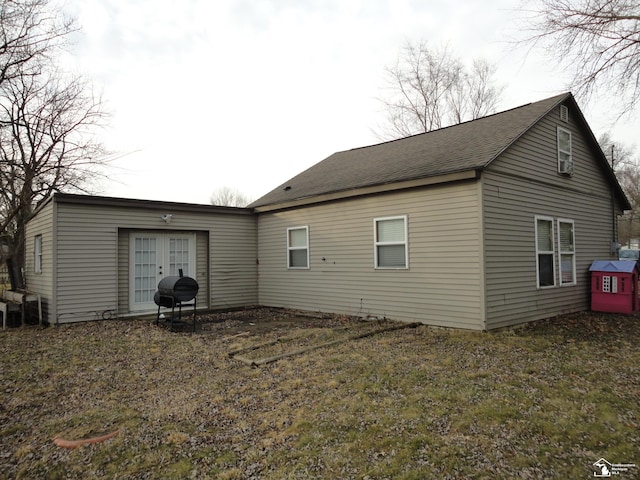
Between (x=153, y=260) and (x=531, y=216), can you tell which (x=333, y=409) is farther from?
(x=153, y=260)

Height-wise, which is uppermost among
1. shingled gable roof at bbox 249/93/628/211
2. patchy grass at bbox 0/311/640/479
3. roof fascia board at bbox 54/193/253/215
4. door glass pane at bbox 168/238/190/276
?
shingled gable roof at bbox 249/93/628/211

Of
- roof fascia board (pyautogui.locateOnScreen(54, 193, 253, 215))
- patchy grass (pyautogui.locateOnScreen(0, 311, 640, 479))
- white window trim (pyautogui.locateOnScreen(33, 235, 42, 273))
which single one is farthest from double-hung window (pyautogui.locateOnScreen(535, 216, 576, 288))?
white window trim (pyautogui.locateOnScreen(33, 235, 42, 273))

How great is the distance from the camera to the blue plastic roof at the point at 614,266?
9453 mm

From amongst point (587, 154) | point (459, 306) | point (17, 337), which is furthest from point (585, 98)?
point (17, 337)

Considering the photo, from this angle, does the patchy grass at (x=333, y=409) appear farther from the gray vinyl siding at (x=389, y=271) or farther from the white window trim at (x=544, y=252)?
the white window trim at (x=544, y=252)

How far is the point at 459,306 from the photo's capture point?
734cm

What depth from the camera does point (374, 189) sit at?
28.7 feet

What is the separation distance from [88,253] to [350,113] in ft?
38.6

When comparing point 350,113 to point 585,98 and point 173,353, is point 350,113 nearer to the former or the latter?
point 585,98

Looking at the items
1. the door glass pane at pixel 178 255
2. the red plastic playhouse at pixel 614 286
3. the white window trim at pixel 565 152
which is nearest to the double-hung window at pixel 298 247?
the door glass pane at pixel 178 255

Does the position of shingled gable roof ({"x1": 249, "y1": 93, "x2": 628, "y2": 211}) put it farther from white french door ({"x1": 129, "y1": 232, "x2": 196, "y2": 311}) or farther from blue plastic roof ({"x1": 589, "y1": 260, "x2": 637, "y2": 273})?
blue plastic roof ({"x1": 589, "y1": 260, "x2": 637, "y2": 273})

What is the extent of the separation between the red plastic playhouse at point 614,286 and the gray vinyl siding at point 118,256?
30.3 ft

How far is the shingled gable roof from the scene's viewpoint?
25.8 ft

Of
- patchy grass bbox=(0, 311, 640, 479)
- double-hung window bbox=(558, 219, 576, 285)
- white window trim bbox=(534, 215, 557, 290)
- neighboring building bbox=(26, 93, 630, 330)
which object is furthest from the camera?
double-hung window bbox=(558, 219, 576, 285)
